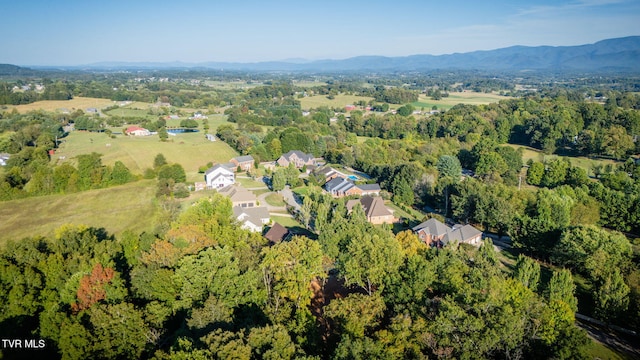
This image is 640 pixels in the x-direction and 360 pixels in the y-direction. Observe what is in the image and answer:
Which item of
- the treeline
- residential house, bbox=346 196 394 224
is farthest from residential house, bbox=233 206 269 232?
residential house, bbox=346 196 394 224

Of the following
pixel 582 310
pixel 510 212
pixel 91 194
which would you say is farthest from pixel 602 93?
pixel 91 194

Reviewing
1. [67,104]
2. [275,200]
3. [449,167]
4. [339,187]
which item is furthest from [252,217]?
[67,104]

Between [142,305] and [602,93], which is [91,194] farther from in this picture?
[602,93]

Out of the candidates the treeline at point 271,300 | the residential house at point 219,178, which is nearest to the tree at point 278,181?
the residential house at point 219,178

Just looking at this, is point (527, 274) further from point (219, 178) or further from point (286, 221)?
point (219, 178)

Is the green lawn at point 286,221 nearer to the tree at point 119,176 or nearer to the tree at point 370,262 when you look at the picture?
the tree at point 370,262
